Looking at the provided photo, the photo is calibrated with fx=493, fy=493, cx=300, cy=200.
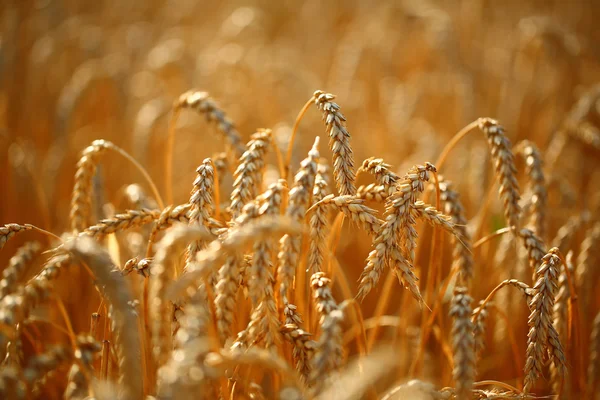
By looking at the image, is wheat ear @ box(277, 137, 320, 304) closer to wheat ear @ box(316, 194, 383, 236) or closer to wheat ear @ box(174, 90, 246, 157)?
wheat ear @ box(316, 194, 383, 236)

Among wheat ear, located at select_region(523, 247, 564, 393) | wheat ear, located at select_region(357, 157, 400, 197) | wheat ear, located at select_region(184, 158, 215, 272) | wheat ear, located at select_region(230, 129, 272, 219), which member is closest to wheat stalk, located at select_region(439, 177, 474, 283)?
wheat ear, located at select_region(523, 247, 564, 393)

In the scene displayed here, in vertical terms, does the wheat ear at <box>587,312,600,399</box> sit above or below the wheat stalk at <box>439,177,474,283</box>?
below

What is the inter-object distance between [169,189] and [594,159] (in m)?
2.99

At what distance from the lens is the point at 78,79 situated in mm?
3221

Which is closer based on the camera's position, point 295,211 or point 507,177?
point 295,211

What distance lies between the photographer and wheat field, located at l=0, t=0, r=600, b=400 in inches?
43.4

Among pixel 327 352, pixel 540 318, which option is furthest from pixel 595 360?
pixel 327 352

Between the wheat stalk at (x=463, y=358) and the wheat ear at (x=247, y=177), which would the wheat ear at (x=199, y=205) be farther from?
the wheat stalk at (x=463, y=358)

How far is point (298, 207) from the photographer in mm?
1124

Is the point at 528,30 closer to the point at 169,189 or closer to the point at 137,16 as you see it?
the point at 169,189

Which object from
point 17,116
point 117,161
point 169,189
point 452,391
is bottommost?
point 452,391

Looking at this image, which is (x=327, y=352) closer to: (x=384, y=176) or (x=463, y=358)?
(x=463, y=358)

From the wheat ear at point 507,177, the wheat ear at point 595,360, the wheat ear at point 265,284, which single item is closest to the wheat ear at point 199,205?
the wheat ear at point 265,284

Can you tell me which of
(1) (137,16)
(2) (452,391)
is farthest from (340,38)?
(2) (452,391)
